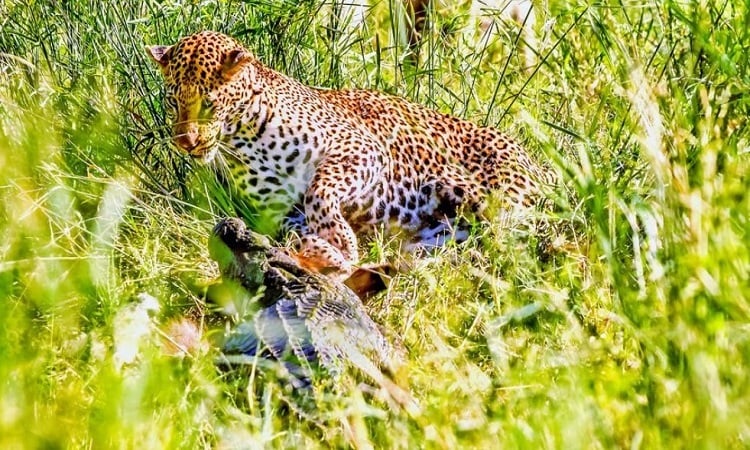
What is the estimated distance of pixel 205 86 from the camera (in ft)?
20.4

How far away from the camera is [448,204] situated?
669cm

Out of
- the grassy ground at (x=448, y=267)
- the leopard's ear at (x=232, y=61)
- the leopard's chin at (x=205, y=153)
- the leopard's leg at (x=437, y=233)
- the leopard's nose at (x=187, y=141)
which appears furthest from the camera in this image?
the leopard's leg at (x=437, y=233)

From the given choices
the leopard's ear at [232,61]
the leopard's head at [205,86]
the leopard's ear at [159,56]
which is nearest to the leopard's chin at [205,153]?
the leopard's head at [205,86]

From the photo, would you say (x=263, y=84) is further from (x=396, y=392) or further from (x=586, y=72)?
(x=396, y=392)

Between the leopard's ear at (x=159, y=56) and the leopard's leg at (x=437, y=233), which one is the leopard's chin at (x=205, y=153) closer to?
the leopard's ear at (x=159, y=56)

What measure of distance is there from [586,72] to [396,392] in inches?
53.8

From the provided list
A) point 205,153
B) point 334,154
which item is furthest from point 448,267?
point 205,153

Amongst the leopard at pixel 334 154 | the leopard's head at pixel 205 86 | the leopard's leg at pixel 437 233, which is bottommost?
the leopard's leg at pixel 437 233

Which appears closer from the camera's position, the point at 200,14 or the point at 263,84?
the point at 263,84

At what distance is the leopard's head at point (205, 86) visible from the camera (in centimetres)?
617

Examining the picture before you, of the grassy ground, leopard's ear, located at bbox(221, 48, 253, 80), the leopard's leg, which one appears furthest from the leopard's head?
the leopard's leg

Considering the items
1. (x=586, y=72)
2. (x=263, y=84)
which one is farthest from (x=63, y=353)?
(x=263, y=84)

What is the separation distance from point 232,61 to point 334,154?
619 mm

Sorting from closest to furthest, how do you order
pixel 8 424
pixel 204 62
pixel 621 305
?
pixel 8 424, pixel 621 305, pixel 204 62
